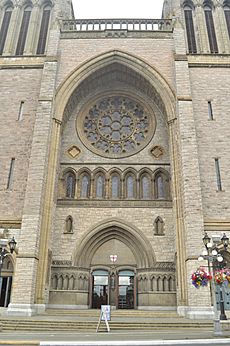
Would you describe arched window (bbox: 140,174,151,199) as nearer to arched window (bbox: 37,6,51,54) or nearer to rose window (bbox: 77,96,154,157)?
rose window (bbox: 77,96,154,157)

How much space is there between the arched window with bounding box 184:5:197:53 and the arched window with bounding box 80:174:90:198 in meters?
11.9

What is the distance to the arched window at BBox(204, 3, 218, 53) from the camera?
898 inches

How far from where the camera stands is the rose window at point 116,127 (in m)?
20.7

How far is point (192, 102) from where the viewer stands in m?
19.2

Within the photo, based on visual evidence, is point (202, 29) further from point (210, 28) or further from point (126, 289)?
point (126, 289)

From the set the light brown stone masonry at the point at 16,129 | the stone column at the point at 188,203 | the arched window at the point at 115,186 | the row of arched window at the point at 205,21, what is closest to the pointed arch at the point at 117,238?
the arched window at the point at 115,186

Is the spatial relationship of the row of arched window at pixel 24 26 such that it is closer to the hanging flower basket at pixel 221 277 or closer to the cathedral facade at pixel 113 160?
the cathedral facade at pixel 113 160

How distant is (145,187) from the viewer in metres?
19.4

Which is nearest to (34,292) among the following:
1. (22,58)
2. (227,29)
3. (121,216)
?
(121,216)

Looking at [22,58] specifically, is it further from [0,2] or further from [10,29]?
[0,2]

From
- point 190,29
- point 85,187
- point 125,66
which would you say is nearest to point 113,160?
point 85,187

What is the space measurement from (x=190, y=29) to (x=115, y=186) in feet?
44.8

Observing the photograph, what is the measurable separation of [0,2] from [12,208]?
18.1 metres

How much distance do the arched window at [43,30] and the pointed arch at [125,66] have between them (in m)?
4.57
